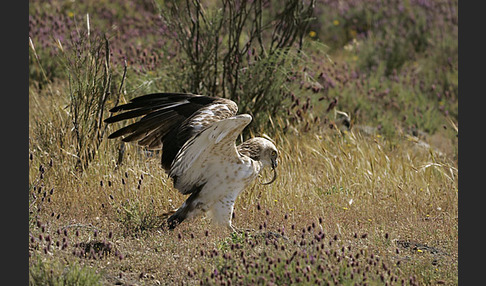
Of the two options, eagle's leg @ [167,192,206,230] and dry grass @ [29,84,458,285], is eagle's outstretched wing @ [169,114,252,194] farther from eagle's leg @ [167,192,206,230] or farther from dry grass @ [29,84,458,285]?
dry grass @ [29,84,458,285]

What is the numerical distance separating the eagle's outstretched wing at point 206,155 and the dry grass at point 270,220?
1.34 feet

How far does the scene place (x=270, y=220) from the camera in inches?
246

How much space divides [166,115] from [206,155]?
2.34 ft

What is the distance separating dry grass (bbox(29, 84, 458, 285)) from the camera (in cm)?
483

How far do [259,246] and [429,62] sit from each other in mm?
8393

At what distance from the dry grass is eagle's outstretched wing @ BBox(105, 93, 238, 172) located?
52 centimetres

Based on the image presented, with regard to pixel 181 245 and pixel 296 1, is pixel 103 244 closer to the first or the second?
pixel 181 245

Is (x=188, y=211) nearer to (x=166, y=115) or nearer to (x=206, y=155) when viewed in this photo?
(x=206, y=155)

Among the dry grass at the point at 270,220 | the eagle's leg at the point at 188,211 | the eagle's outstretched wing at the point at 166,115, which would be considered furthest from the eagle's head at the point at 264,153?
the eagle's leg at the point at 188,211

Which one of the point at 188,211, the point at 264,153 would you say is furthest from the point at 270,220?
the point at 188,211

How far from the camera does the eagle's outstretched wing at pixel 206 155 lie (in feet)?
16.9

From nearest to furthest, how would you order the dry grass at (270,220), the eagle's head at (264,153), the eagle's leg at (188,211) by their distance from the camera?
the dry grass at (270,220) → the eagle's leg at (188,211) → the eagle's head at (264,153)

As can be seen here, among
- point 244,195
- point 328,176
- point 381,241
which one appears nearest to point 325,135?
point 328,176

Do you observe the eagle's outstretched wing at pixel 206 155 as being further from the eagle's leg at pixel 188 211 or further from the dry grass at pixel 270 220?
the dry grass at pixel 270 220
